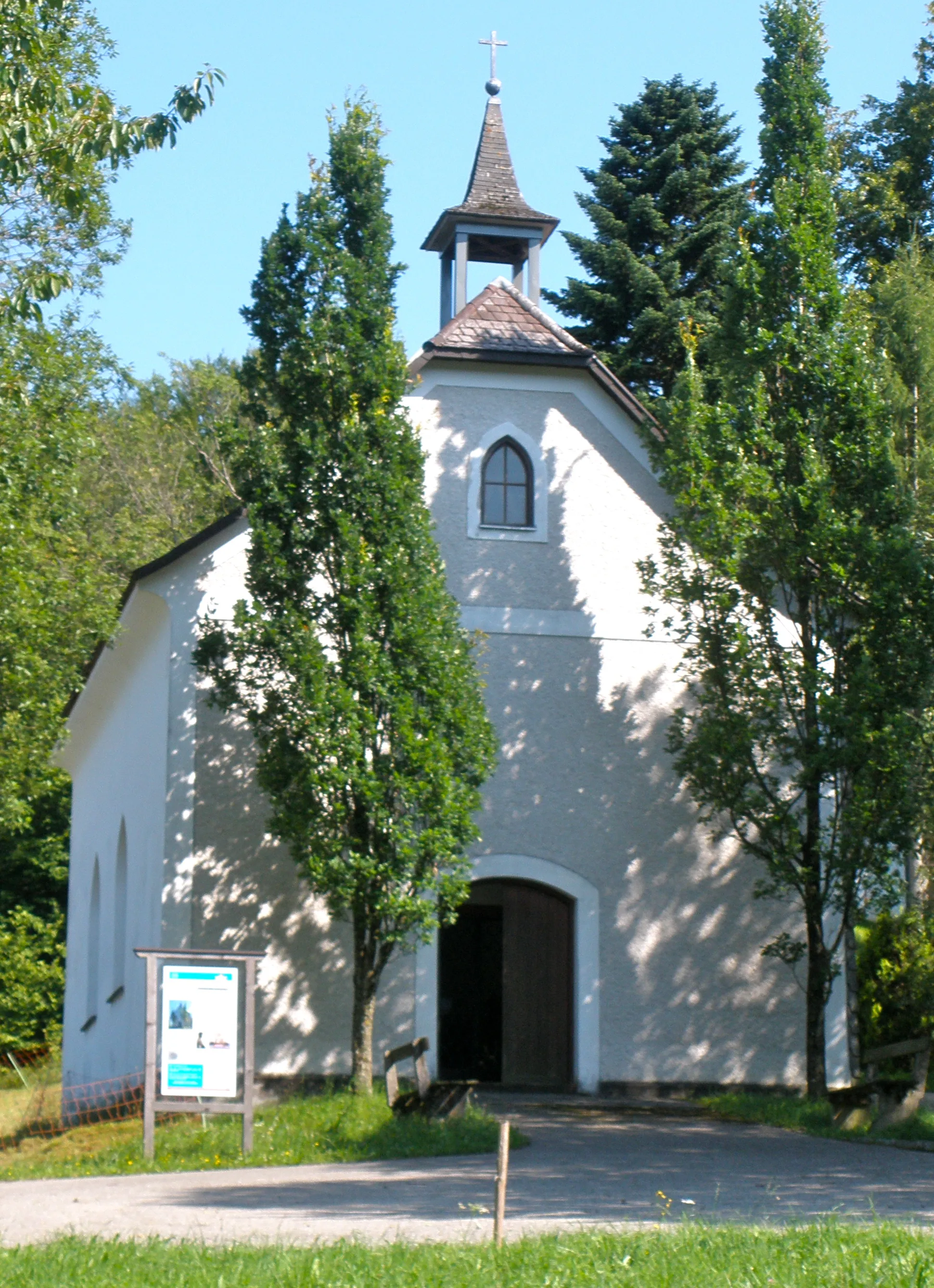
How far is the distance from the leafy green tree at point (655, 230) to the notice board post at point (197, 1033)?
1997 cm

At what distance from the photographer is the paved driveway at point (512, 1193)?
800 centimetres

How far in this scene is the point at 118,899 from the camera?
18.6m

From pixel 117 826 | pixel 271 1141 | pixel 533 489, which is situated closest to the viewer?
pixel 271 1141

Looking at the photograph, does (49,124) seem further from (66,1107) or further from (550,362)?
(66,1107)

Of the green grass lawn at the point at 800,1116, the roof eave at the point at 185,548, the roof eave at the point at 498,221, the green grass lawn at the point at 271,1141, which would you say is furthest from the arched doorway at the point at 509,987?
the roof eave at the point at 498,221

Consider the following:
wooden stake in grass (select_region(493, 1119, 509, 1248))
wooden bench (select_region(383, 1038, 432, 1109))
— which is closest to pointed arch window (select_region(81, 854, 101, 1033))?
wooden bench (select_region(383, 1038, 432, 1109))

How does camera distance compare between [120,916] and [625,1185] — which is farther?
[120,916]

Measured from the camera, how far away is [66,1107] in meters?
18.2

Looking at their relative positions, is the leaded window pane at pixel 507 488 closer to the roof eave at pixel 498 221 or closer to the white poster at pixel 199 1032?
the roof eave at pixel 498 221

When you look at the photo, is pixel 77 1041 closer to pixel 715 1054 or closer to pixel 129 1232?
pixel 715 1054

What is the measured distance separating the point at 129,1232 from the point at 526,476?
10494mm

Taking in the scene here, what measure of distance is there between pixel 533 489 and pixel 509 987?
5622 mm

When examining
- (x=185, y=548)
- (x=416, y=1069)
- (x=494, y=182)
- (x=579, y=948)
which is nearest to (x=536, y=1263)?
(x=416, y=1069)

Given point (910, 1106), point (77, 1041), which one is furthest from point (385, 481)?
point (77, 1041)
